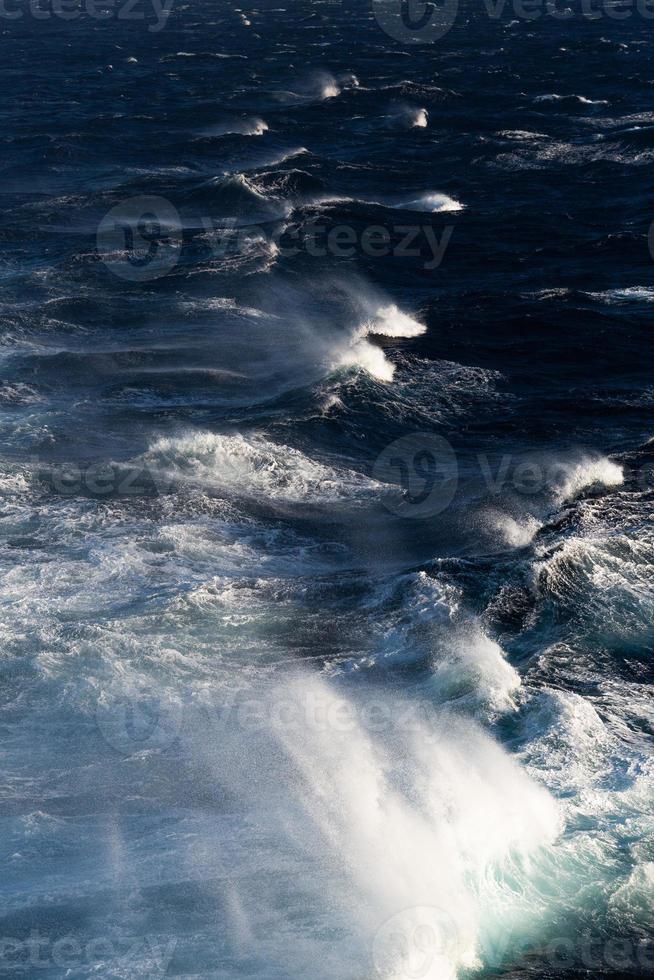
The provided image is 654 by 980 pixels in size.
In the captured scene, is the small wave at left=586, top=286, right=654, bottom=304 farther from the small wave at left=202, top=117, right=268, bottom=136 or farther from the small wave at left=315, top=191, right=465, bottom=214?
the small wave at left=202, top=117, right=268, bottom=136

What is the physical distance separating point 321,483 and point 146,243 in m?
19.2

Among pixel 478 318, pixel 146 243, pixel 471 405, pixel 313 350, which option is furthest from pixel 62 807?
pixel 146 243

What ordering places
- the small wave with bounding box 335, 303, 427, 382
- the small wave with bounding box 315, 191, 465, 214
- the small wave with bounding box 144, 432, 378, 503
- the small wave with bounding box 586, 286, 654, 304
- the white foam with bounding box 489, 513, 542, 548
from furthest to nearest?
the small wave with bounding box 315, 191, 465, 214 < the small wave with bounding box 586, 286, 654, 304 < the small wave with bounding box 335, 303, 427, 382 < the small wave with bounding box 144, 432, 378, 503 < the white foam with bounding box 489, 513, 542, 548

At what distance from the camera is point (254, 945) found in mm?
13648

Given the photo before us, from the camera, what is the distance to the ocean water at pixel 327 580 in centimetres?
1430

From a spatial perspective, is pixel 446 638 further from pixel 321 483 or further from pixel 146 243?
pixel 146 243

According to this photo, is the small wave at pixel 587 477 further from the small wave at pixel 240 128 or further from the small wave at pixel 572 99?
the small wave at pixel 572 99

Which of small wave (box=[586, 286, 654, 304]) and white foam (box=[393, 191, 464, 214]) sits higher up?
white foam (box=[393, 191, 464, 214])

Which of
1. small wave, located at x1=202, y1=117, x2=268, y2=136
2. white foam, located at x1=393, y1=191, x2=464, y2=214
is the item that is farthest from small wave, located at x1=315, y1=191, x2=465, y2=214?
small wave, located at x1=202, y1=117, x2=268, y2=136

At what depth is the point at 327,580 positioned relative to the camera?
20766 millimetres

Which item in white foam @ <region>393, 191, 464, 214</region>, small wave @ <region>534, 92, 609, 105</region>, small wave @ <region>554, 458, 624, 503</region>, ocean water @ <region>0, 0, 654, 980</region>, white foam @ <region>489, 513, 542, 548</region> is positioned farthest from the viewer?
small wave @ <region>534, 92, 609, 105</region>

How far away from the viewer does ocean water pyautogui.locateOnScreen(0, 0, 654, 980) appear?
14297 millimetres

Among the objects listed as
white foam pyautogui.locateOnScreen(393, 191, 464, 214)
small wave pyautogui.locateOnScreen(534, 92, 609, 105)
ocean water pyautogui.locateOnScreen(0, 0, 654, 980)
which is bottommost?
ocean water pyautogui.locateOnScreen(0, 0, 654, 980)

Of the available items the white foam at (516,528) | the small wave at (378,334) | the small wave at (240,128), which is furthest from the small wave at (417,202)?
the white foam at (516,528)
